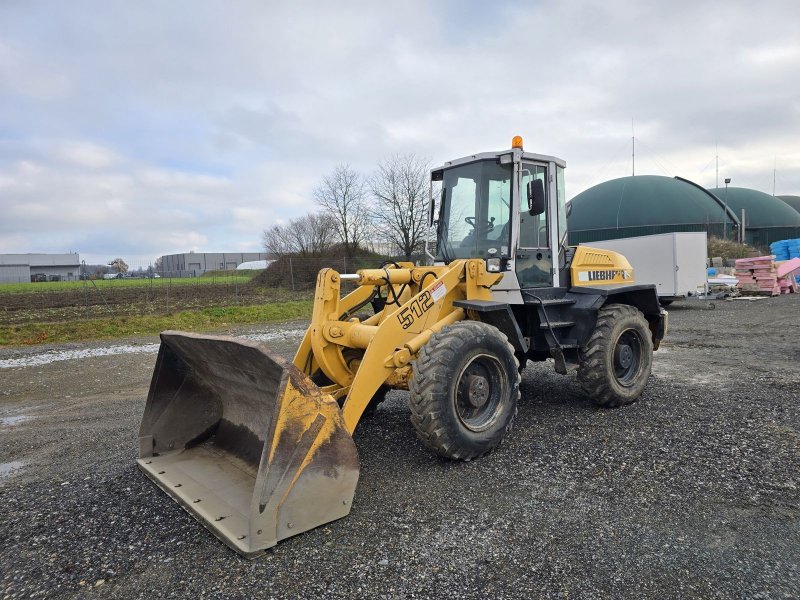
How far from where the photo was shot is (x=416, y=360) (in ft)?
14.4

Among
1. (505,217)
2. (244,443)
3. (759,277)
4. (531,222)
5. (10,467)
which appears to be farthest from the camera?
(759,277)

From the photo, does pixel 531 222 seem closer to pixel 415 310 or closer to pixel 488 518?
pixel 415 310

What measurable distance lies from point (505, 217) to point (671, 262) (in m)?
14.8

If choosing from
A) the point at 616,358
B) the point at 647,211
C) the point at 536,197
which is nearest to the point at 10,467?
the point at 536,197

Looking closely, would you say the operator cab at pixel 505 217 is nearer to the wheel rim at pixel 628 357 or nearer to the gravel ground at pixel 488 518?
the wheel rim at pixel 628 357

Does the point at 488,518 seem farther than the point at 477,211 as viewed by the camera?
No

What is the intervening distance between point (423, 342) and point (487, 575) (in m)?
1.94

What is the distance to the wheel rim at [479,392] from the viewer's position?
4551 mm

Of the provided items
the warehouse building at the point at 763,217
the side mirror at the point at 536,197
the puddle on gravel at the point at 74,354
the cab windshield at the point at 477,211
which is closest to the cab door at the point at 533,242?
the cab windshield at the point at 477,211

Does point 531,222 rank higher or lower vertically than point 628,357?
higher

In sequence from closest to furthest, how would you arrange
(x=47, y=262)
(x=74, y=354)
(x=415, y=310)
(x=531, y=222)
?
(x=415, y=310) < (x=531, y=222) < (x=74, y=354) < (x=47, y=262)

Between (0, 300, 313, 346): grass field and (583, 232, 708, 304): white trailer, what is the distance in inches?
461

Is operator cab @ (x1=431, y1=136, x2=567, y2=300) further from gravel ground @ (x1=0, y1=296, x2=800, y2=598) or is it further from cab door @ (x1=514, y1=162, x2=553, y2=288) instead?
gravel ground @ (x1=0, y1=296, x2=800, y2=598)

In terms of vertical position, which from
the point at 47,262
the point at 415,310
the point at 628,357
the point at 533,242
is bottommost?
the point at 628,357
